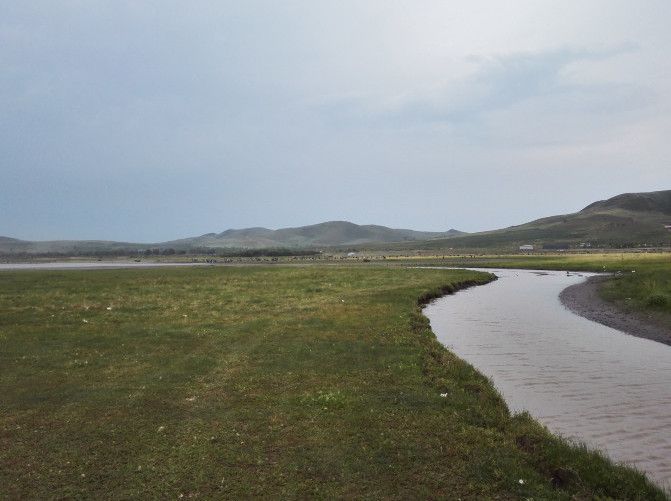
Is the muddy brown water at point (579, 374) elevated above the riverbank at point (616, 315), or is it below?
above

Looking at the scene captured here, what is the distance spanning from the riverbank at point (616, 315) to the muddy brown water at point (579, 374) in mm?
1322

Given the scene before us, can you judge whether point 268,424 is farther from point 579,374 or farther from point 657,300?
point 657,300

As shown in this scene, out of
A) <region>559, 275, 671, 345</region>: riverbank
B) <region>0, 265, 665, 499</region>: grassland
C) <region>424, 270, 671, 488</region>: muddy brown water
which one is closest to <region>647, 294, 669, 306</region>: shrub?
<region>559, 275, 671, 345</region>: riverbank

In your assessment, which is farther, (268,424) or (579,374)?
(579,374)

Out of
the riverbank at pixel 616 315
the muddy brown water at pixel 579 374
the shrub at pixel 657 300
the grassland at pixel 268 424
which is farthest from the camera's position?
the shrub at pixel 657 300

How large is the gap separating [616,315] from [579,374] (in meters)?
22.5

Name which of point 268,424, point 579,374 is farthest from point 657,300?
point 268,424

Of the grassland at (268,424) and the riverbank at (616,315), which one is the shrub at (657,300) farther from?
the grassland at (268,424)

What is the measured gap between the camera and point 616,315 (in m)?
39.9

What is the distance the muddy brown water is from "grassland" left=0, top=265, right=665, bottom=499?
1654mm

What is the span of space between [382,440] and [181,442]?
5312mm

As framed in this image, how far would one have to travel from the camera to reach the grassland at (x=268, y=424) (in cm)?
1059

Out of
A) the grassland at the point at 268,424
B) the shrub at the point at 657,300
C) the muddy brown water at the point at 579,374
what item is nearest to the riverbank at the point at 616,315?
the muddy brown water at the point at 579,374

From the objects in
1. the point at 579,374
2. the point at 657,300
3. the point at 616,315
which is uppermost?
the point at 657,300
